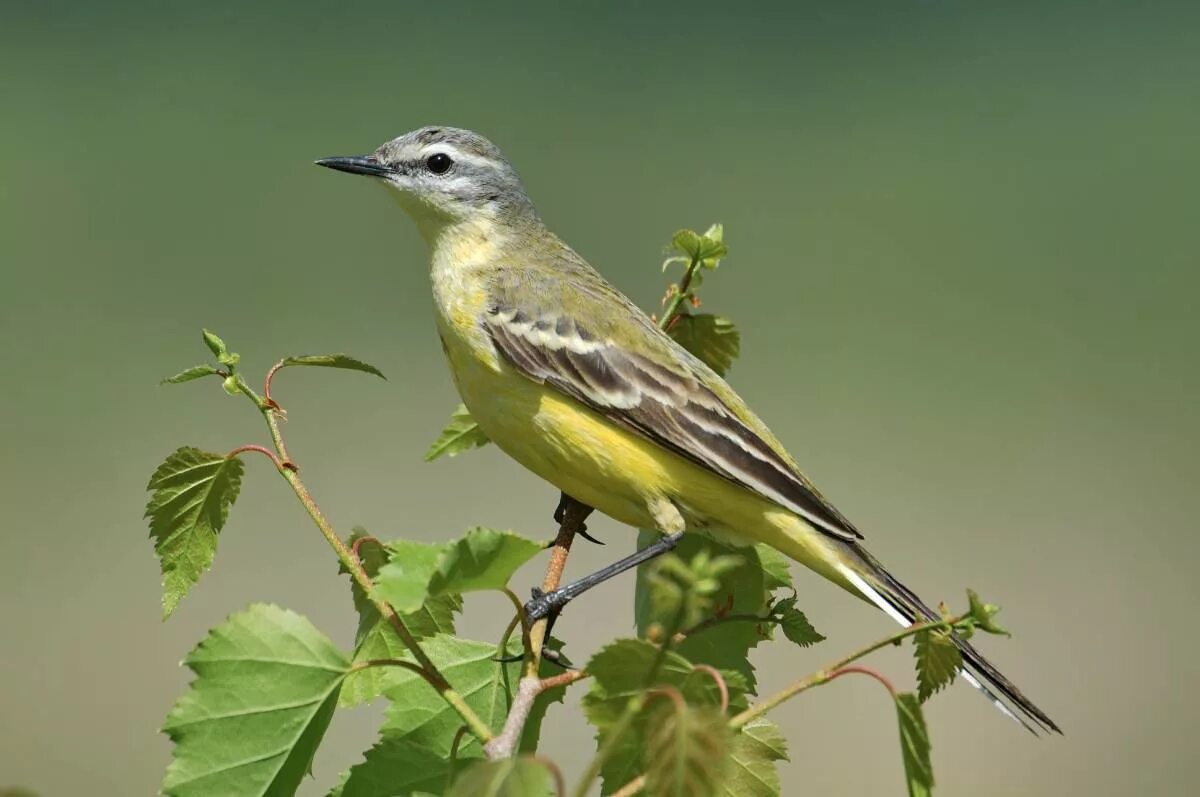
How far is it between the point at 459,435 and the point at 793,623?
3.97ft

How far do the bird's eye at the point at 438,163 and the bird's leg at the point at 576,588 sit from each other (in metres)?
1.52

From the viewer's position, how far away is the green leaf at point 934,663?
7.00ft

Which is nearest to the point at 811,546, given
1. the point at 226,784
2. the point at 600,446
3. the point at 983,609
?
the point at 600,446

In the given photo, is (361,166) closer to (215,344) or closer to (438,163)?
(438,163)

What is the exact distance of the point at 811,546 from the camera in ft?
11.3

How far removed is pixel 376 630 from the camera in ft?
7.38

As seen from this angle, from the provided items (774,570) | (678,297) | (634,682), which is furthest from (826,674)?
(678,297)

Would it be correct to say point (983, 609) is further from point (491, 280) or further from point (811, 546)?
point (491, 280)

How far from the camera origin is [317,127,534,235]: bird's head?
429 cm

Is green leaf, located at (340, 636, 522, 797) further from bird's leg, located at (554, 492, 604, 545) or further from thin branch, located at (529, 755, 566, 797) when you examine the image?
bird's leg, located at (554, 492, 604, 545)

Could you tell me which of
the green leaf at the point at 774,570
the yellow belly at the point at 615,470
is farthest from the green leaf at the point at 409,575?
the yellow belly at the point at 615,470

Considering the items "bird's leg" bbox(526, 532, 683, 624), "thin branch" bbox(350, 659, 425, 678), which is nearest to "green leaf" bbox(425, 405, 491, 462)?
"bird's leg" bbox(526, 532, 683, 624)

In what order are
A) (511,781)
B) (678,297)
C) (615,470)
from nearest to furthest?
(511,781), (678,297), (615,470)

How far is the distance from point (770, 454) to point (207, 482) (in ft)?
5.46
